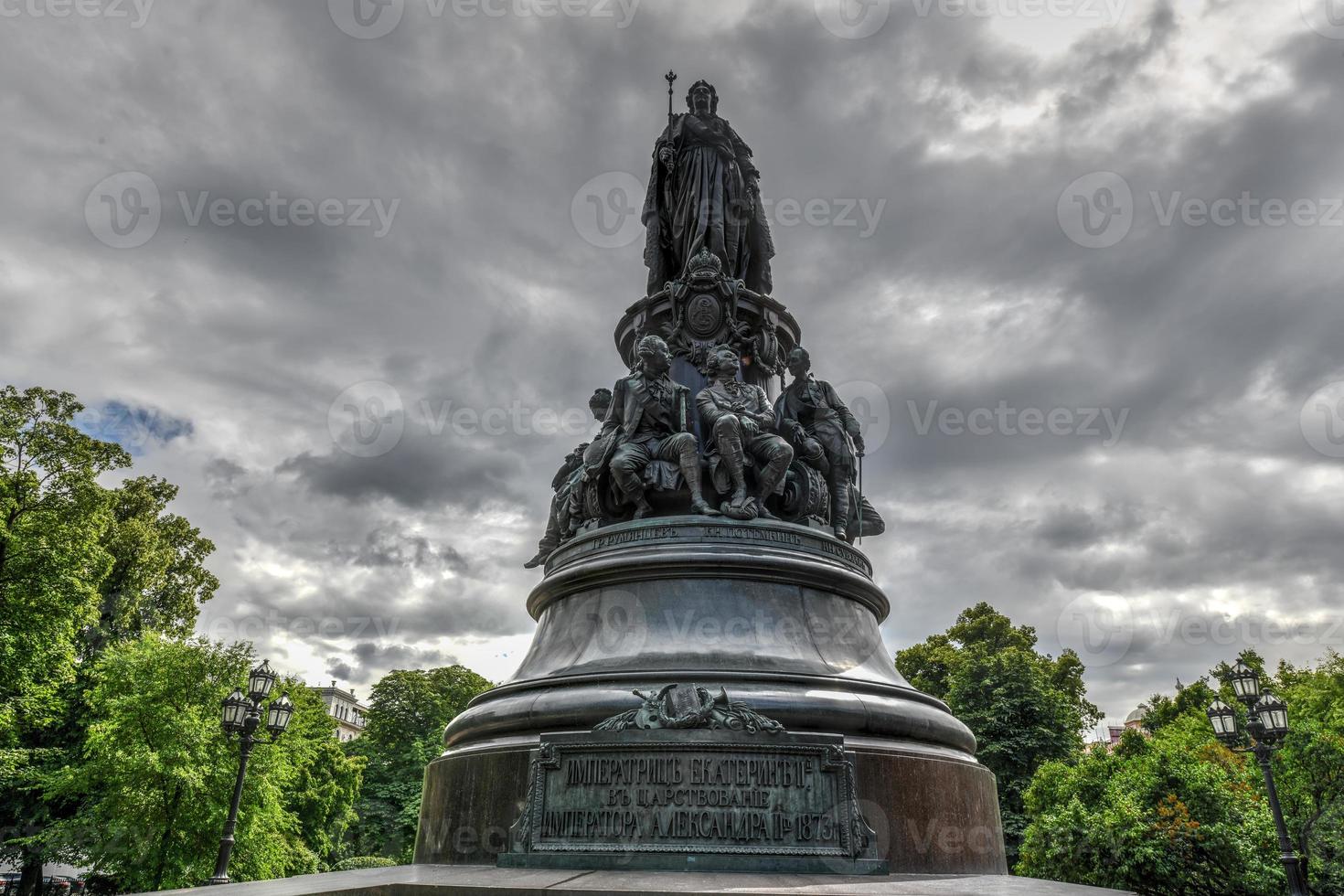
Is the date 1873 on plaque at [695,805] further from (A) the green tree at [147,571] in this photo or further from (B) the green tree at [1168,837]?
(A) the green tree at [147,571]

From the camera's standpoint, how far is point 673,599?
8531 mm

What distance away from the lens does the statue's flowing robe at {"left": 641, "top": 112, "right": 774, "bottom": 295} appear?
1228cm

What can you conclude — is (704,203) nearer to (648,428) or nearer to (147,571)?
(648,428)

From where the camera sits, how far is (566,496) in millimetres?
10398

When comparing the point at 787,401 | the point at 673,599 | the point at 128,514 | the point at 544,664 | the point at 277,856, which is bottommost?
the point at 277,856

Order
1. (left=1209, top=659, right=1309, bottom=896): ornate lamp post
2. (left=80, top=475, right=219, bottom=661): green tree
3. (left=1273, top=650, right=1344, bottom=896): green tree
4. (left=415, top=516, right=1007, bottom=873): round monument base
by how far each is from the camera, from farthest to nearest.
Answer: (left=80, top=475, right=219, bottom=661): green tree, (left=1273, top=650, right=1344, bottom=896): green tree, (left=1209, top=659, right=1309, bottom=896): ornate lamp post, (left=415, top=516, right=1007, bottom=873): round monument base

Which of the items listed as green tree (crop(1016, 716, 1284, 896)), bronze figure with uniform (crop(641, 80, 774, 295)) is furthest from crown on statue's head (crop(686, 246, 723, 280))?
green tree (crop(1016, 716, 1284, 896))

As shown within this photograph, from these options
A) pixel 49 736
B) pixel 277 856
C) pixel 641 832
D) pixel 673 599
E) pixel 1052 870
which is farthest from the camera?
pixel 49 736

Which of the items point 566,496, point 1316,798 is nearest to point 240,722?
point 566,496

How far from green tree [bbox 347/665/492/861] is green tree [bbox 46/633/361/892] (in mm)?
20066

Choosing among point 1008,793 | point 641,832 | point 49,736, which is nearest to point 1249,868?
point 641,832

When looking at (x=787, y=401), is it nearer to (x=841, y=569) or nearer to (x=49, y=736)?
(x=841, y=569)

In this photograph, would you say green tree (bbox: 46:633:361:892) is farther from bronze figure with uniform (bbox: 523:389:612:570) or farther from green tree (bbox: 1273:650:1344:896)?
green tree (bbox: 1273:650:1344:896)

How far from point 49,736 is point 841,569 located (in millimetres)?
25547
